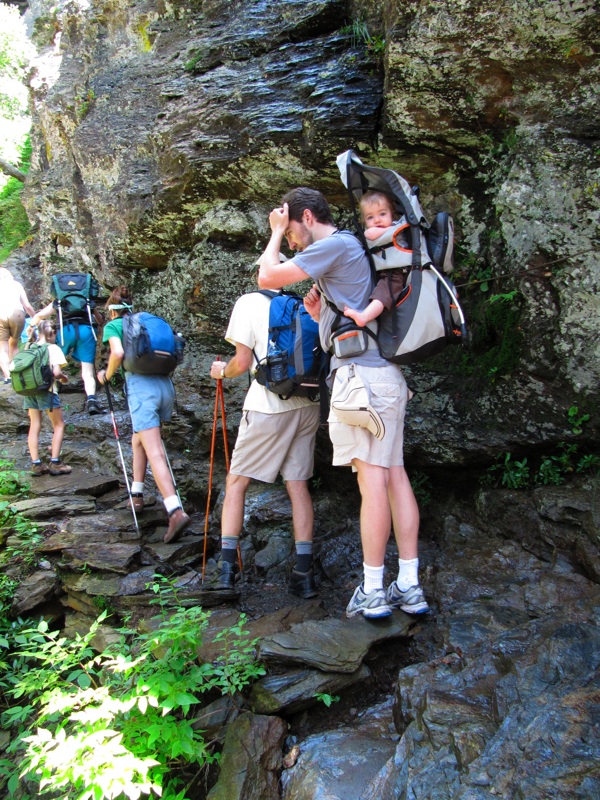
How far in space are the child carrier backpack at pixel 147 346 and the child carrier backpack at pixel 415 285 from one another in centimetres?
277

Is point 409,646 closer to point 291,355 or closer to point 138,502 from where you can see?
point 291,355

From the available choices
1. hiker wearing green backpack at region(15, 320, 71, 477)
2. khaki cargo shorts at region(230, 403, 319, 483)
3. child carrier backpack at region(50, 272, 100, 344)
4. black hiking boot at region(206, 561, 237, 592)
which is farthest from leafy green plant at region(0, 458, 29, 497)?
khaki cargo shorts at region(230, 403, 319, 483)

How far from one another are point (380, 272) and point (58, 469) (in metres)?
5.72

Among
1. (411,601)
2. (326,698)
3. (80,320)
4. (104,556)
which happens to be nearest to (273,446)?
(411,601)

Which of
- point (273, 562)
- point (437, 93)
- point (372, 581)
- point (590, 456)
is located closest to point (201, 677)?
point (372, 581)

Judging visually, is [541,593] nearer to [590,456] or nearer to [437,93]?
[590,456]

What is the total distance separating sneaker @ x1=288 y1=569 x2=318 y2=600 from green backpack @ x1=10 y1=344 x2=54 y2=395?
464 centimetres

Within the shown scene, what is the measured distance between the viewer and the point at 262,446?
4840 millimetres

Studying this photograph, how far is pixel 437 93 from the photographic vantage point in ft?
16.1

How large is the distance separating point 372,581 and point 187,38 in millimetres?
7412

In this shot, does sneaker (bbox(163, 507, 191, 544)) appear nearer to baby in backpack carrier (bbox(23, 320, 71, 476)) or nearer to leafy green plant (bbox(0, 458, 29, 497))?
leafy green plant (bbox(0, 458, 29, 497))

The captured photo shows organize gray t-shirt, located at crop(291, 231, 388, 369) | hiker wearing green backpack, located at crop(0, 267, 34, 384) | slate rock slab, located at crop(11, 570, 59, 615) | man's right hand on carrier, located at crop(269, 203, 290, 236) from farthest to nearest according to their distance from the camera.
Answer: hiker wearing green backpack, located at crop(0, 267, 34, 384)
slate rock slab, located at crop(11, 570, 59, 615)
man's right hand on carrier, located at crop(269, 203, 290, 236)
gray t-shirt, located at crop(291, 231, 388, 369)

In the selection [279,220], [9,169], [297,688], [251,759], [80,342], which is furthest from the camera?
[9,169]

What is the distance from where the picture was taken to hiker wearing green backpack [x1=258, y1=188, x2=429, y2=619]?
384cm
